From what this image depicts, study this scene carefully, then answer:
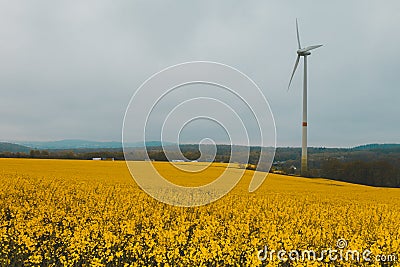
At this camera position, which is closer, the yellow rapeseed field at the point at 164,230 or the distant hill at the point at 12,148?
the yellow rapeseed field at the point at 164,230

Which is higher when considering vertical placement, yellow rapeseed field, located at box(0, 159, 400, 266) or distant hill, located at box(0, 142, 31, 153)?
distant hill, located at box(0, 142, 31, 153)

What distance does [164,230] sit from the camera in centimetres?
958

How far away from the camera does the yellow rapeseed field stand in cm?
785

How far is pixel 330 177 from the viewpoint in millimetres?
51000

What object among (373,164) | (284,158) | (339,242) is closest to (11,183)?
(339,242)

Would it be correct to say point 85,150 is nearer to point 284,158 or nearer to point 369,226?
point 284,158

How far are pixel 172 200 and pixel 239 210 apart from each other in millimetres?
3545

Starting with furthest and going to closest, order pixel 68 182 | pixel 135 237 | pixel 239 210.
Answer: pixel 68 182
pixel 239 210
pixel 135 237

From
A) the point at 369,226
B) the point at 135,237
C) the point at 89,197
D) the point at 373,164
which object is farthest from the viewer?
the point at 373,164

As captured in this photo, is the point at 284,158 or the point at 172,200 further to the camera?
the point at 284,158

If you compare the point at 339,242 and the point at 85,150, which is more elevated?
the point at 85,150

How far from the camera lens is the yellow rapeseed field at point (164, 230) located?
785 cm

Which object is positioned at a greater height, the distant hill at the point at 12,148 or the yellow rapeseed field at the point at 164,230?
the distant hill at the point at 12,148

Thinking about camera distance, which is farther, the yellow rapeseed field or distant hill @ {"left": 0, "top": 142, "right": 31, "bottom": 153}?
distant hill @ {"left": 0, "top": 142, "right": 31, "bottom": 153}
